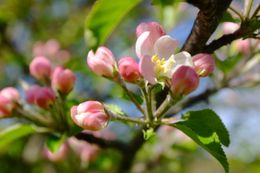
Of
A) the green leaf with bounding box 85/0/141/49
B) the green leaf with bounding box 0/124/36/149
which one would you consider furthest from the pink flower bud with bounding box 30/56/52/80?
the green leaf with bounding box 85/0/141/49

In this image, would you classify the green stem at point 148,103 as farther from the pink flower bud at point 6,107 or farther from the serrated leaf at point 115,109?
the pink flower bud at point 6,107

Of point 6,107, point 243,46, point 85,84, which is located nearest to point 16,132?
point 6,107

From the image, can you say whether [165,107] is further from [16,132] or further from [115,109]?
[16,132]

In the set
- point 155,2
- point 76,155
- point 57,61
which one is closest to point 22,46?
point 57,61

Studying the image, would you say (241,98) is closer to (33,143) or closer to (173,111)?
(33,143)

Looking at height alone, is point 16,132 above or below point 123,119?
below

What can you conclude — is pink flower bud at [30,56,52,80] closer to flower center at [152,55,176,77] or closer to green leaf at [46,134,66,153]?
green leaf at [46,134,66,153]
